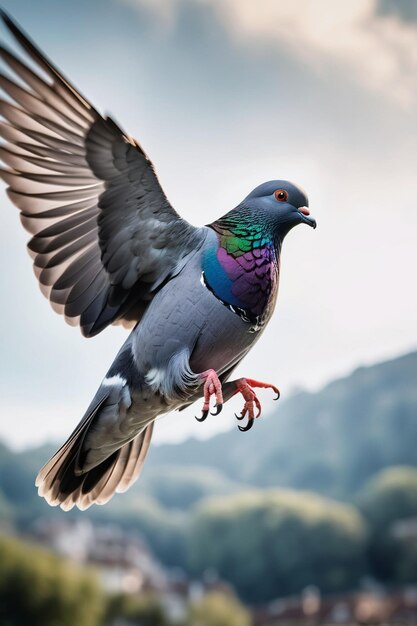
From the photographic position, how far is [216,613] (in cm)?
2372

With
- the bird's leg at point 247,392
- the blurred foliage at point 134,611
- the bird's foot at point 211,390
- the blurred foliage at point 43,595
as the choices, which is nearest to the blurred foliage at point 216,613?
the blurred foliage at point 134,611

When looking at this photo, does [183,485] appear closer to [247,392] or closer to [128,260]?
[247,392]

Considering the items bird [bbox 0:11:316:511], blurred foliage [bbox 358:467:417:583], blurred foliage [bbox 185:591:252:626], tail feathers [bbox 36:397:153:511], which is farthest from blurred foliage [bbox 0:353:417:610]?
bird [bbox 0:11:316:511]

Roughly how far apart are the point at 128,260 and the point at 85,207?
0.23 meters

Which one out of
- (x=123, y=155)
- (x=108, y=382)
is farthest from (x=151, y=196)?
(x=108, y=382)

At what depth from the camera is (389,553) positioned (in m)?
26.7

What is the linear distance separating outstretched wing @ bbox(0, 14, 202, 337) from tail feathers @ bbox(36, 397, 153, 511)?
0.33m

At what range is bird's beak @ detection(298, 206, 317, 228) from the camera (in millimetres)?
2334

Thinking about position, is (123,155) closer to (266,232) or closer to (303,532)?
(266,232)

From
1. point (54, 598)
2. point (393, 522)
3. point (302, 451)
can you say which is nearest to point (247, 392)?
point (54, 598)

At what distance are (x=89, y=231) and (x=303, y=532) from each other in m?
26.7

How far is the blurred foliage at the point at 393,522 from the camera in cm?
2642

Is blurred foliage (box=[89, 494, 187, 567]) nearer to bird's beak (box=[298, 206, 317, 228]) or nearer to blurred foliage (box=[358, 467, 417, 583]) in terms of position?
blurred foliage (box=[358, 467, 417, 583])

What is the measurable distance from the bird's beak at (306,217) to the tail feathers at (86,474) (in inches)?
30.5
